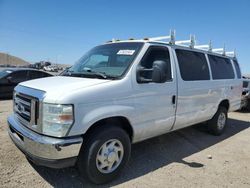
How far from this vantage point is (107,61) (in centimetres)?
417

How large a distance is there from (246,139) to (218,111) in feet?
3.47

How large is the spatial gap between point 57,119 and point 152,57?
2.00 m

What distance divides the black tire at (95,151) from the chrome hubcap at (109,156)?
0.06 meters

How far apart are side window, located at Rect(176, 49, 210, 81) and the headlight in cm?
255

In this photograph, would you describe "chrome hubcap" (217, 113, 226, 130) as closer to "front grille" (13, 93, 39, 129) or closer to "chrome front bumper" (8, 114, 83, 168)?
"chrome front bumper" (8, 114, 83, 168)

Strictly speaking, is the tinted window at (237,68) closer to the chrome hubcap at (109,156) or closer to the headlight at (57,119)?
the chrome hubcap at (109,156)

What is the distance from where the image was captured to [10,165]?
3938 mm

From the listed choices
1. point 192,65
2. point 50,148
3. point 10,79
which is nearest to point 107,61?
point 50,148

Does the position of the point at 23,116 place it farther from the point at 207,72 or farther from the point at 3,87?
the point at 3,87

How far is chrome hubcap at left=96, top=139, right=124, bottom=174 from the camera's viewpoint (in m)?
3.45

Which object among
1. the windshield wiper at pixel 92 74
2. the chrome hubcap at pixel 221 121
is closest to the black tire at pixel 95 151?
the windshield wiper at pixel 92 74

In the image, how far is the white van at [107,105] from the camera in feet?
9.83

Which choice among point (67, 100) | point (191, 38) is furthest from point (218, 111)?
point (67, 100)

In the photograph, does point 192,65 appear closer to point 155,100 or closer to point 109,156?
point 155,100
